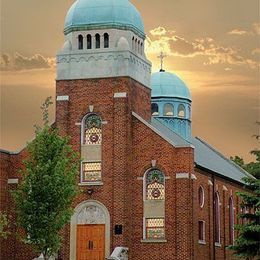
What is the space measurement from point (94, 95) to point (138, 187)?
241 inches

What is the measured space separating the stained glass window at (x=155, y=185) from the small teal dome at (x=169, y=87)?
16.5 metres

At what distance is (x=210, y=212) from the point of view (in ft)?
177

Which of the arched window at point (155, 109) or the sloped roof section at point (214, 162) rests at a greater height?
the arched window at point (155, 109)

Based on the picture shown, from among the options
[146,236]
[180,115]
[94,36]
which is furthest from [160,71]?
[146,236]

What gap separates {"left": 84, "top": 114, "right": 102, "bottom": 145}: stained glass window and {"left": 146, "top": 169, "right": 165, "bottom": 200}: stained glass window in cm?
373

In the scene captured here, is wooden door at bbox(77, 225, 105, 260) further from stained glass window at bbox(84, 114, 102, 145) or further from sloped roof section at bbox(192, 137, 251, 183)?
sloped roof section at bbox(192, 137, 251, 183)

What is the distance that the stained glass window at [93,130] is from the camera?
49406 millimetres

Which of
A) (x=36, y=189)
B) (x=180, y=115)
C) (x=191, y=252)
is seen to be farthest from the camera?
(x=180, y=115)

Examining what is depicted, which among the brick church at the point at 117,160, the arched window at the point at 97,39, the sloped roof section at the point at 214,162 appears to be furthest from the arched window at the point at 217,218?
the arched window at the point at 97,39

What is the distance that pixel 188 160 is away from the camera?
4738 centimetres

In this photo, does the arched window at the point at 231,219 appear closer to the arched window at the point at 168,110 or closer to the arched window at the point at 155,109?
the arched window at the point at 168,110

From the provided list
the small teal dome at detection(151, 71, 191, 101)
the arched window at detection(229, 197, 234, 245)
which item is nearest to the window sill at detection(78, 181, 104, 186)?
the arched window at detection(229, 197, 234, 245)

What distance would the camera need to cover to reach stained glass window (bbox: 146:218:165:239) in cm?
4791

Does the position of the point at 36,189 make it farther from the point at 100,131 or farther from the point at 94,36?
the point at 94,36
